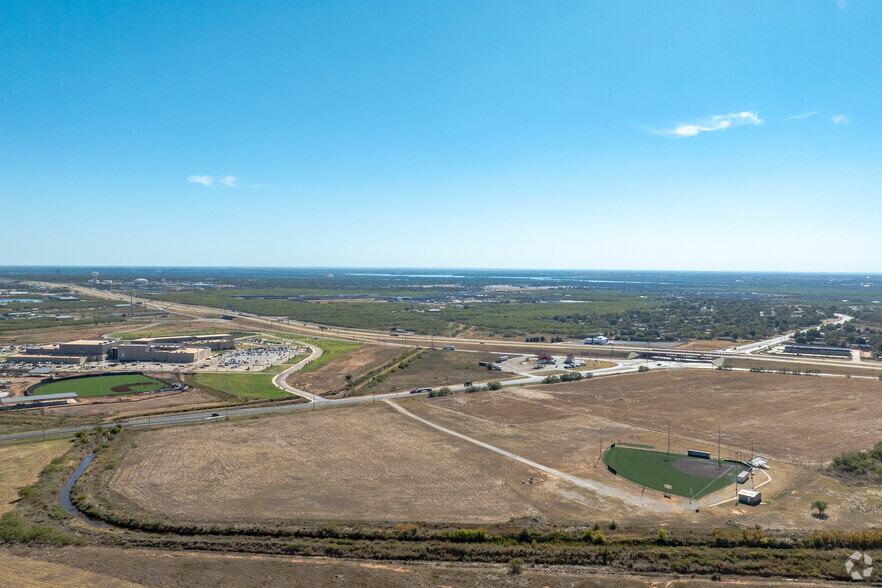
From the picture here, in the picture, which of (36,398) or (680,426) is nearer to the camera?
(680,426)

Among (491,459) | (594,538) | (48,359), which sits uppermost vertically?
(48,359)

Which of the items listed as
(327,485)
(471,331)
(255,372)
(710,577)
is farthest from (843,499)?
(471,331)

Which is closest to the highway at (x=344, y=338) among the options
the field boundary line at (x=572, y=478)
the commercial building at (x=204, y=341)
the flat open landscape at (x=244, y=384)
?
the flat open landscape at (x=244, y=384)

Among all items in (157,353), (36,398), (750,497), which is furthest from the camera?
(157,353)

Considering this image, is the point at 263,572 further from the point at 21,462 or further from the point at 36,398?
the point at 36,398

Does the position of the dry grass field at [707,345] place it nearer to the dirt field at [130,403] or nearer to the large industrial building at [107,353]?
the dirt field at [130,403]

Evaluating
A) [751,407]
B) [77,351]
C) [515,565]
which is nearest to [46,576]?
[515,565]

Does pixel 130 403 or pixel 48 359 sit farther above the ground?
pixel 48 359
